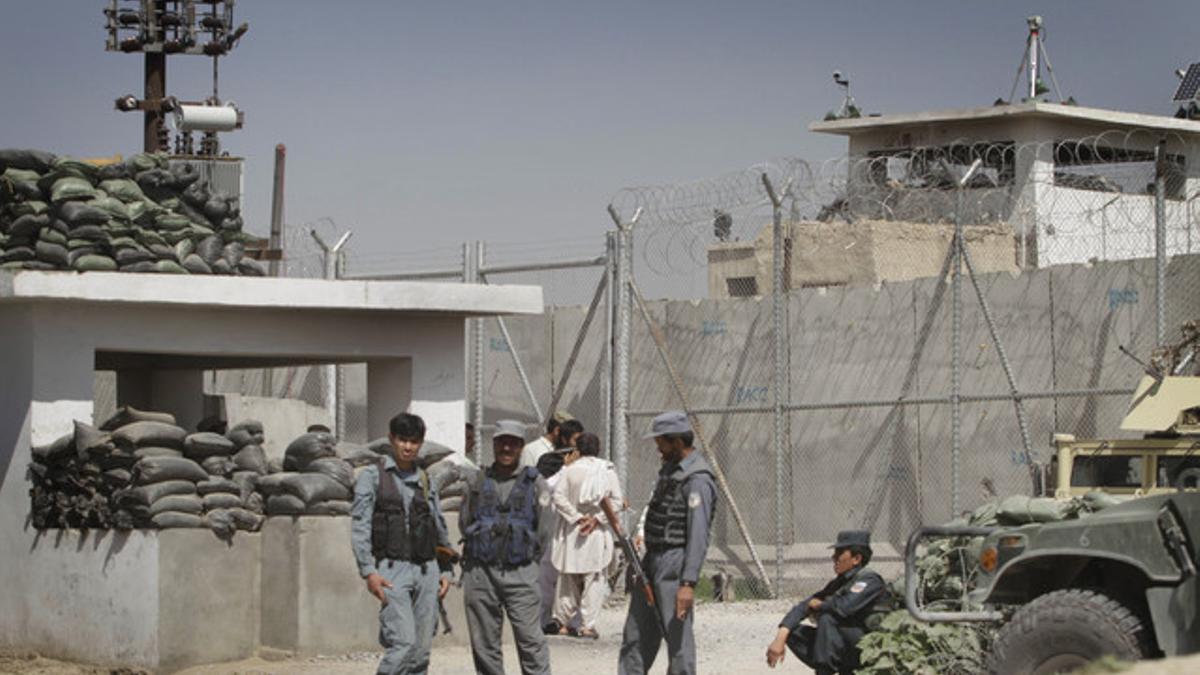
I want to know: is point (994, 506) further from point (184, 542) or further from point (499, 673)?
point (184, 542)

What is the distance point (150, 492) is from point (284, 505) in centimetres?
86

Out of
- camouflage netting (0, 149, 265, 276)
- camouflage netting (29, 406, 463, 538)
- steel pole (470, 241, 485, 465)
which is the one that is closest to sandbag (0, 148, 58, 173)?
camouflage netting (0, 149, 265, 276)

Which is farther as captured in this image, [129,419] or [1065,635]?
[129,419]

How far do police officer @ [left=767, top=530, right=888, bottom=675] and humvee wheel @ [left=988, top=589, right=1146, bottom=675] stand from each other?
3.57ft

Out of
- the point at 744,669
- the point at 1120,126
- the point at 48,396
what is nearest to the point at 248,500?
the point at 48,396

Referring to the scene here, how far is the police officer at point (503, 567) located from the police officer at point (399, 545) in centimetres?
32

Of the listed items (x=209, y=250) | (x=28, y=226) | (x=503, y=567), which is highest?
(x=28, y=226)

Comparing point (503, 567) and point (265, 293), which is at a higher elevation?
point (265, 293)

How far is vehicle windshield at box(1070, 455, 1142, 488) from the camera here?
12.3 metres

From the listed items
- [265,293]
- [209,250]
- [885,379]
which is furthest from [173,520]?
[885,379]

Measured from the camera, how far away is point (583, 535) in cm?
1385

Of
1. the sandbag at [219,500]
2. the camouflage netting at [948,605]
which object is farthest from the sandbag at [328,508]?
the camouflage netting at [948,605]

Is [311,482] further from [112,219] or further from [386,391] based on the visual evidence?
[112,219]

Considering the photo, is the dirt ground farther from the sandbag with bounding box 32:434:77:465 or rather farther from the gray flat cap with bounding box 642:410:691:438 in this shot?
the gray flat cap with bounding box 642:410:691:438
